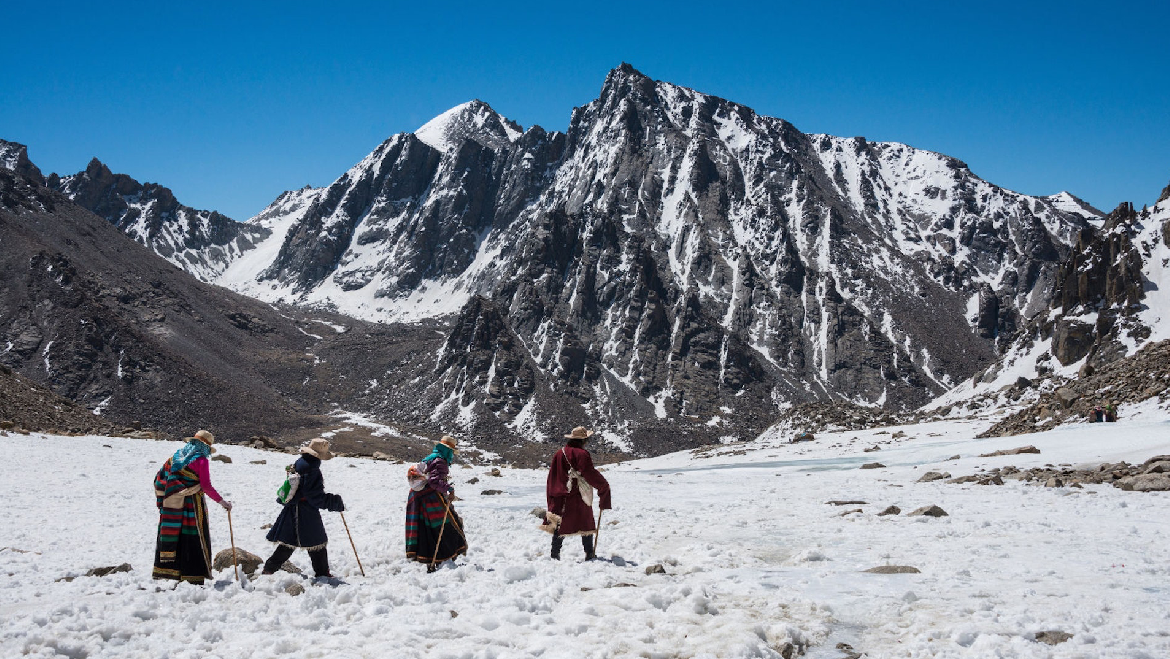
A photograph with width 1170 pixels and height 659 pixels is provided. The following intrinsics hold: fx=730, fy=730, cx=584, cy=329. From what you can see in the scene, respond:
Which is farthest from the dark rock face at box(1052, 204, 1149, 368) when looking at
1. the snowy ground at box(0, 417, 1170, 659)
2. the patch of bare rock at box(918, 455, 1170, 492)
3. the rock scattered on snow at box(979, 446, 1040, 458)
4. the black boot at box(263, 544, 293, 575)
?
the black boot at box(263, 544, 293, 575)

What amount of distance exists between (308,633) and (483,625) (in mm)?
2018

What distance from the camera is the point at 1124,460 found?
861 inches

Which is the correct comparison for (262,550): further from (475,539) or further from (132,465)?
(132,465)

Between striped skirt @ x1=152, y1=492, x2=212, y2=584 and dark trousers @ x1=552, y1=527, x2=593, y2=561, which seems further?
dark trousers @ x1=552, y1=527, x2=593, y2=561

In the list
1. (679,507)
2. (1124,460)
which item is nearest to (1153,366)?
(1124,460)

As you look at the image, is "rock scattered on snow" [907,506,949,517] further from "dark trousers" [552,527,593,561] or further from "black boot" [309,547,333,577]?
"black boot" [309,547,333,577]

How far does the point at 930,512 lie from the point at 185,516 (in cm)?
Answer: 1495

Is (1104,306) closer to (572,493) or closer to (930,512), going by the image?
(930,512)

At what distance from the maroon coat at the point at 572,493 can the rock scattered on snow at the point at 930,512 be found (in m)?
7.57

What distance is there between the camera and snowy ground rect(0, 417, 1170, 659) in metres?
7.89

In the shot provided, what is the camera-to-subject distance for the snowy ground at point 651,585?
311 inches

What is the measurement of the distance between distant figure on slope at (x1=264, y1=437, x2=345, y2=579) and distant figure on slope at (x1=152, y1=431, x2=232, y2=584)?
3.12 feet

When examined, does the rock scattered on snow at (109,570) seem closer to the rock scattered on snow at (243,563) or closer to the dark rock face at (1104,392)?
the rock scattered on snow at (243,563)

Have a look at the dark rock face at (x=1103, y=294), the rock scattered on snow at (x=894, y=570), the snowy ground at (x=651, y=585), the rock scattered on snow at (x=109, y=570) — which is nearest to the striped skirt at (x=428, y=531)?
the snowy ground at (x=651, y=585)
